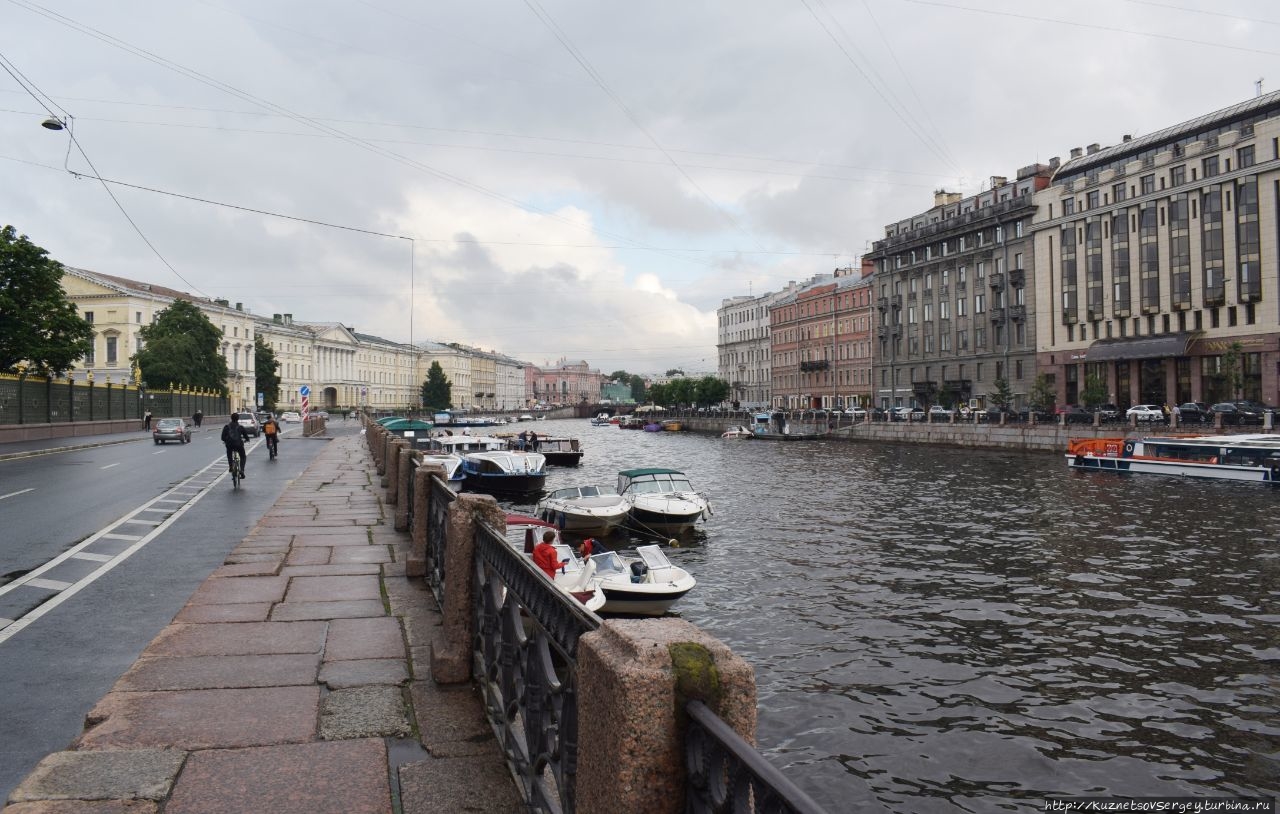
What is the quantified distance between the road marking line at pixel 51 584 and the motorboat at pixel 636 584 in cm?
797

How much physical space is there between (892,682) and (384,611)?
7519 millimetres

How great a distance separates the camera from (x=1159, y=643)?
13430 mm

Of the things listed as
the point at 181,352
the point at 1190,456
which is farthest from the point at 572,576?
the point at 181,352

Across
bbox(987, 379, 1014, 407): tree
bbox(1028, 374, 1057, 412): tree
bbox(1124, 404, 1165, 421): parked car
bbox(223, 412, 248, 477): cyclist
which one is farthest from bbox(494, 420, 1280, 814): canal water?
bbox(987, 379, 1014, 407): tree

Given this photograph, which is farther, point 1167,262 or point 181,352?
point 181,352

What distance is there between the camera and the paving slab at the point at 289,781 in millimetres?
3902

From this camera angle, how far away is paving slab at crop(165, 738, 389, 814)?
3902 mm

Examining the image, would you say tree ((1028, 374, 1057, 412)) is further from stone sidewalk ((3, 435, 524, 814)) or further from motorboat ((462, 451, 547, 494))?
stone sidewalk ((3, 435, 524, 814))

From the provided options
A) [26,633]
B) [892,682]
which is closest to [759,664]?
[892,682]

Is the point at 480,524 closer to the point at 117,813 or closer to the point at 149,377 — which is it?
the point at 117,813

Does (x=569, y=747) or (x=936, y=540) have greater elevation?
(x=569, y=747)

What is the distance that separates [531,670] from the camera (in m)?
3.81

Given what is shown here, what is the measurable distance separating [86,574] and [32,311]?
39.9 meters

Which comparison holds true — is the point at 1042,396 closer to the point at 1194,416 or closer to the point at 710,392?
the point at 1194,416
